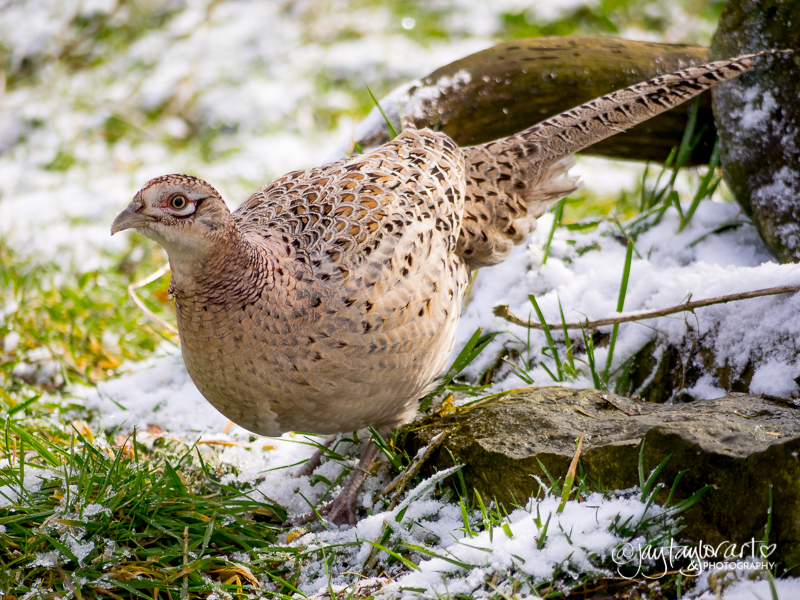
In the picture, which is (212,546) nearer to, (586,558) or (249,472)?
(249,472)

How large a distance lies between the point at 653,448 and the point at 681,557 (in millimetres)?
337

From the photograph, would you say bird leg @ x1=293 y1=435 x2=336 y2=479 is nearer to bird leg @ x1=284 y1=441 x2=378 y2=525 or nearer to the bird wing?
bird leg @ x1=284 y1=441 x2=378 y2=525

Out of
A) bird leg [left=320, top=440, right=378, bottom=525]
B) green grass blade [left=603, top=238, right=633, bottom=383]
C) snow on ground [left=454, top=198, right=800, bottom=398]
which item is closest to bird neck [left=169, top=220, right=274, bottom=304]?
bird leg [left=320, top=440, right=378, bottom=525]

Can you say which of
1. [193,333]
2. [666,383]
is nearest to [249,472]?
[193,333]

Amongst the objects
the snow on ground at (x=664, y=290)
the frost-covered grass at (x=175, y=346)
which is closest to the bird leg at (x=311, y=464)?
the frost-covered grass at (x=175, y=346)

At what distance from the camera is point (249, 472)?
3354mm

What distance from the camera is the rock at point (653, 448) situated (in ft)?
6.81

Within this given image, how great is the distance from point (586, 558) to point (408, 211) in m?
1.56

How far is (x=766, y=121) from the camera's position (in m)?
3.62

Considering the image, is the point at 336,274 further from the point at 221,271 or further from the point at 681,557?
the point at 681,557

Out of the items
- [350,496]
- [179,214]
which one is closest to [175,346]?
[350,496]

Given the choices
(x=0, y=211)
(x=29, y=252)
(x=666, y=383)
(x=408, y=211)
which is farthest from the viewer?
(x=0, y=211)

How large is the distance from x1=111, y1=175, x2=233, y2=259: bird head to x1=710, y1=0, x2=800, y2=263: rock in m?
2.66

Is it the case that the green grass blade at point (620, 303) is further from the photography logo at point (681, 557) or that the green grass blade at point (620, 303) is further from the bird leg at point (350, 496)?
the photography logo at point (681, 557)
